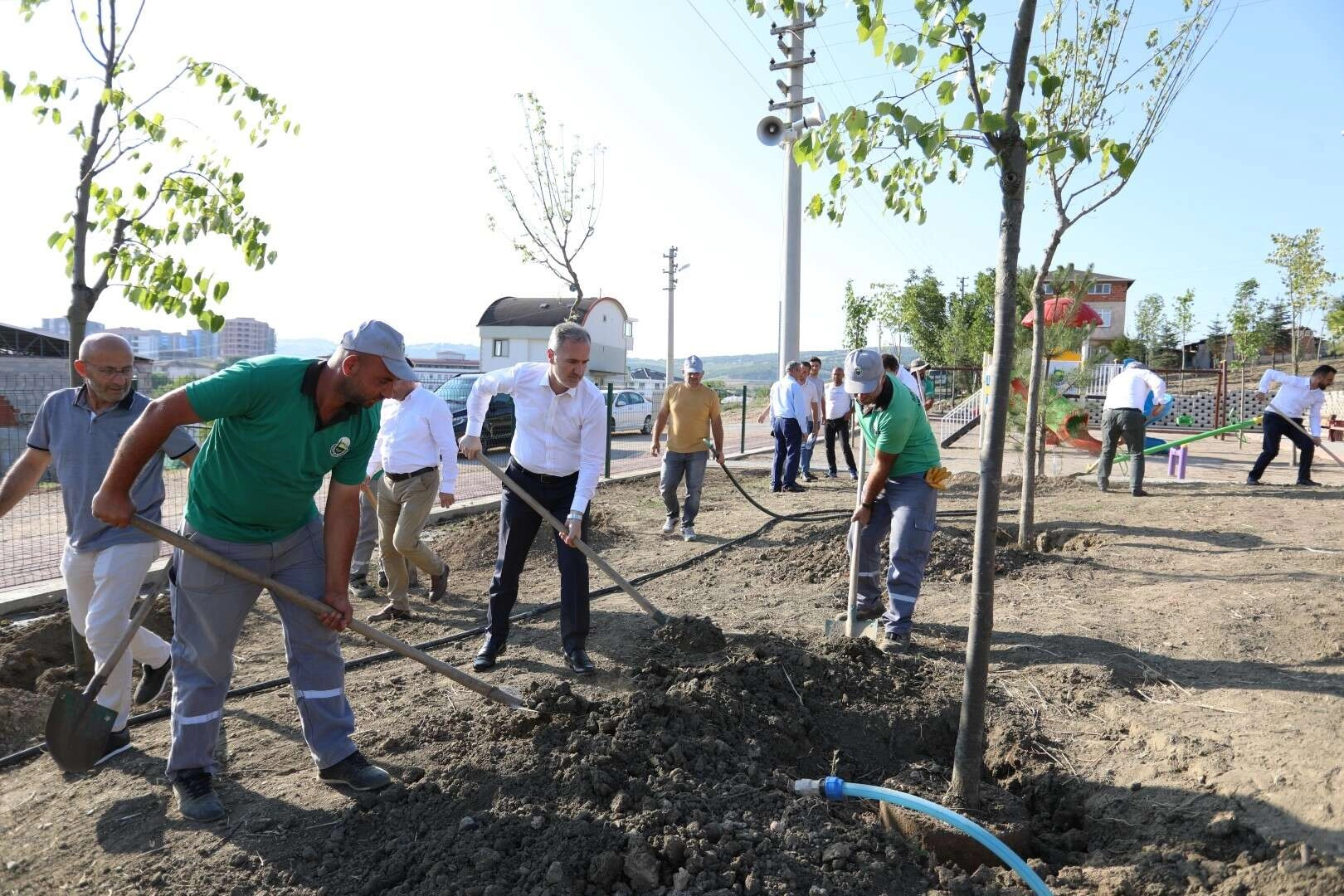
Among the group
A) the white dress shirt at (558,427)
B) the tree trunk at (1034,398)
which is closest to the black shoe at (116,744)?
the white dress shirt at (558,427)

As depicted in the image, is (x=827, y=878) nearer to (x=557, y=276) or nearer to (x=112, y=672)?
(x=112, y=672)

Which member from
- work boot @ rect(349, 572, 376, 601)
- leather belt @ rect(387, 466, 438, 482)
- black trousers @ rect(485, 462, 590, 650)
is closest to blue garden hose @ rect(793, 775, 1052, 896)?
black trousers @ rect(485, 462, 590, 650)

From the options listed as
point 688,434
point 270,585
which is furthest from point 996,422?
point 688,434

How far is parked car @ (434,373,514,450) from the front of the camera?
13045 millimetres

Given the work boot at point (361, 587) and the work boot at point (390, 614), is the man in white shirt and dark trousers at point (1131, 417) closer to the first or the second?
the work boot at point (390, 614)

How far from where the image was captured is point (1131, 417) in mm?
9461

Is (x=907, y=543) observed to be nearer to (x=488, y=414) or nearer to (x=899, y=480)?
(x=899, y=480)

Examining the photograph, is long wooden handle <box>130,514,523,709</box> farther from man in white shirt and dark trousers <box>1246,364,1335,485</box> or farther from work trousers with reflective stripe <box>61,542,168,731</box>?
man in white shirt and dark trousers <box>1246,364,1335,485</box>

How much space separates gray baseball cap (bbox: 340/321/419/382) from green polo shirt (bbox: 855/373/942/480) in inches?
106

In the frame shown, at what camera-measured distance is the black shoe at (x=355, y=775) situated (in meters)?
3.12

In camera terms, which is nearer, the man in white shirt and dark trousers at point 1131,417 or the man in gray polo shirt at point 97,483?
the man in gray polo shirt at point 97,483

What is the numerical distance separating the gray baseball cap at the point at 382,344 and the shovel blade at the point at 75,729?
1.72m

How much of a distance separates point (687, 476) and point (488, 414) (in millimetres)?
7792

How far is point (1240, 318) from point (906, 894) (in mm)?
45065
